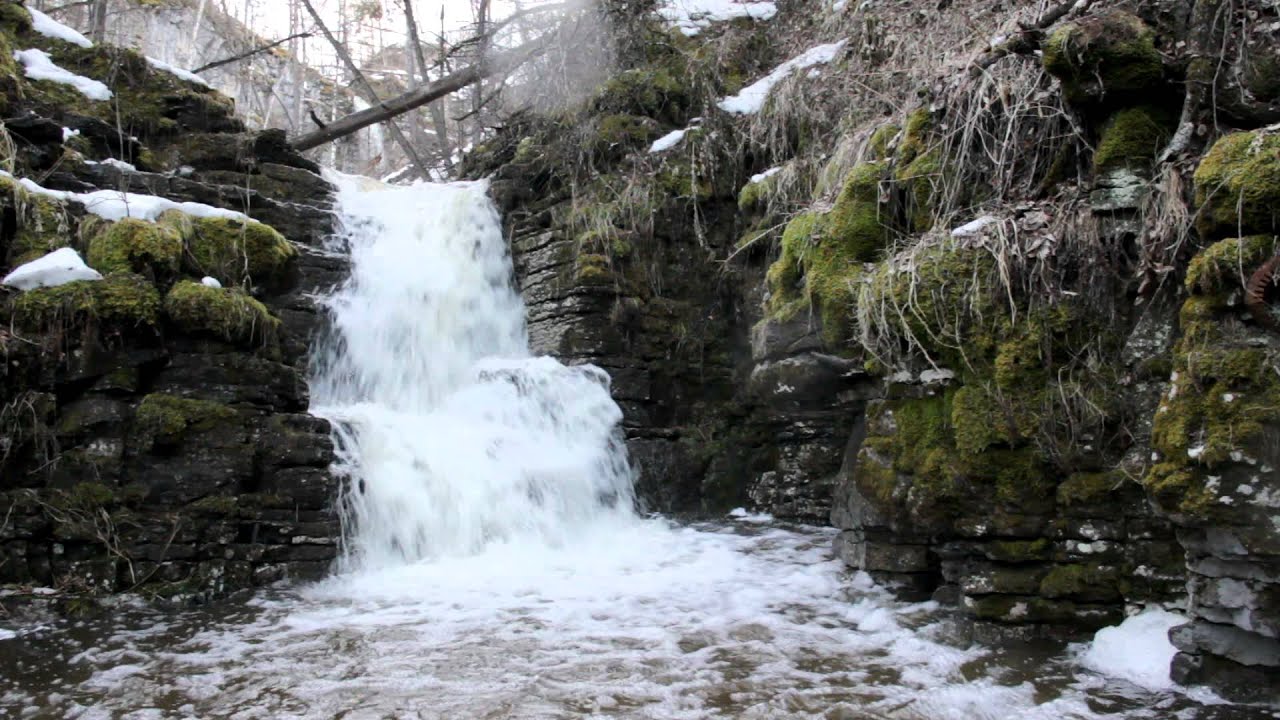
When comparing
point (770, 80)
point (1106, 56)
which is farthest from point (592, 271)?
point (1106, 56)

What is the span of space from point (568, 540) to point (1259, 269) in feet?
17.5

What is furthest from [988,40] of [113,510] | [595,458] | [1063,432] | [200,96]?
[200,96]

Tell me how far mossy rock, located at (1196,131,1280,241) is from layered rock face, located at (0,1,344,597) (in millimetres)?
5783

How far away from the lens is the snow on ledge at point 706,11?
10922 mm

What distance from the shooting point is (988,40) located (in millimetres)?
5711

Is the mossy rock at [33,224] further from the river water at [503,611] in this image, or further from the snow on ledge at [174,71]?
the snow on ledge at [174,71]

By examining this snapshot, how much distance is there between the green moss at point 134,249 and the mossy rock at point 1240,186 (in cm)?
660

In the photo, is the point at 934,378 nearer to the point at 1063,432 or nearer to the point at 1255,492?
the point at 1063,432

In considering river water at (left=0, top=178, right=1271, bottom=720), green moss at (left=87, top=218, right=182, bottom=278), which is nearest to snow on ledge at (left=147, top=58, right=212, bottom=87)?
river water at (left=0, top=178, right=1271, bottom=720)

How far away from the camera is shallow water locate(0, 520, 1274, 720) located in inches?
142

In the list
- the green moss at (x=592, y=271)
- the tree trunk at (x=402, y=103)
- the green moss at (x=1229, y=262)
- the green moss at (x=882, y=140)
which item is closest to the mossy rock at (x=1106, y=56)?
the green moss at (x=1229, y=262)

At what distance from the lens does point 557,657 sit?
168 inches

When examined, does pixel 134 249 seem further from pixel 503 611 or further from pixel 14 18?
pixel 14 18

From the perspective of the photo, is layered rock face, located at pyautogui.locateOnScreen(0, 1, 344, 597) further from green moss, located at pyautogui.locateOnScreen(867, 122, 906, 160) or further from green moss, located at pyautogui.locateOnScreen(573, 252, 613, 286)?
green moss, located at pyautogui.locateOnScreen(867, 122, 906, 160)
